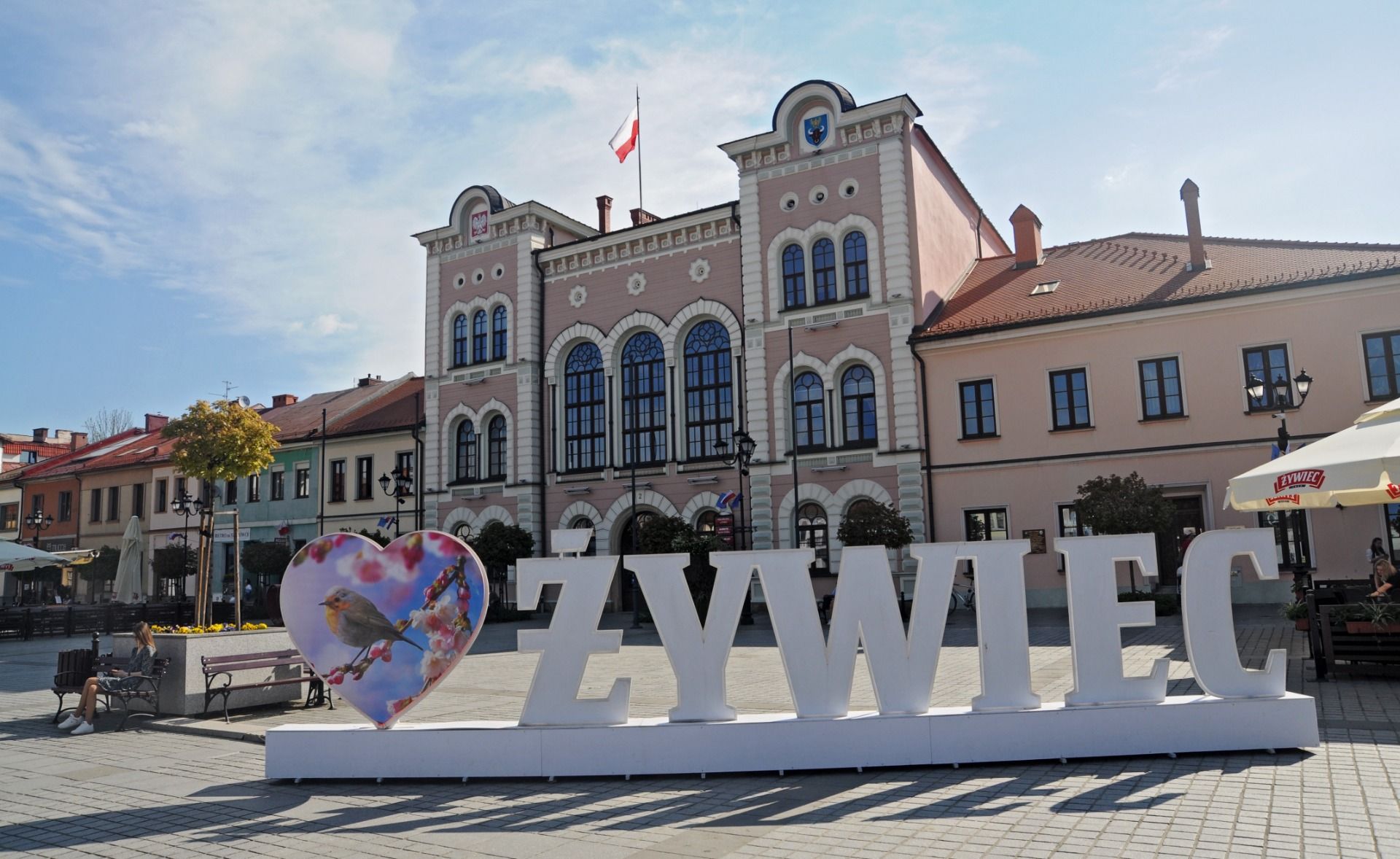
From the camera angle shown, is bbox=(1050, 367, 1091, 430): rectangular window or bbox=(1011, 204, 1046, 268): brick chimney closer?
bbox=(1050, 367, 1091, 430): rectangular window

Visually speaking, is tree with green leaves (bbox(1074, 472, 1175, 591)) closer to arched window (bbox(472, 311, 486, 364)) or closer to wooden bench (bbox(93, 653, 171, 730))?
wooden bench (bbox(93, 653, 171, 730))

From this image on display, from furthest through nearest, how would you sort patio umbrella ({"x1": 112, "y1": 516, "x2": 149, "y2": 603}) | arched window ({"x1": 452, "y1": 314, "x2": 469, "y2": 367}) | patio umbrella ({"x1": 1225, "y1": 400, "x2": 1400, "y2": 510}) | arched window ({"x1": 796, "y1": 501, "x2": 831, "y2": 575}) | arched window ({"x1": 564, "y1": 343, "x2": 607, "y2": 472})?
arched window ({"x1": 452, "y1": 314, "x2": 469, "y2": 367}) → arched window ({"x1": 564, "y1": 343, "x2": 607, "y2": 472}) → patio umbrella ({"x1": 112, "y1": 516, "x2": 149, "y2": 603}) → arched window ({"x1": 796, "y1": 501, "x2": 831, "y2": 575}) → patio umbrella ({"x1": 1225, "y1": 400, "x2": 1400, "y2": 510})

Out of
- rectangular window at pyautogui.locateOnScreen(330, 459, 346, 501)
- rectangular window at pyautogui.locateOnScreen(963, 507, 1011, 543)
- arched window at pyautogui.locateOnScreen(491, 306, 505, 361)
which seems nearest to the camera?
rectangular window at pyautogui.locateOnScreen(963, 507, 1011, 543)

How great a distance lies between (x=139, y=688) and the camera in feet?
40.6

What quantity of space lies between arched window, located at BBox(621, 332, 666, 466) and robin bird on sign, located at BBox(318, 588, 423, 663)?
78.3 feet

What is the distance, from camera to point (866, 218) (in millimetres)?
28750

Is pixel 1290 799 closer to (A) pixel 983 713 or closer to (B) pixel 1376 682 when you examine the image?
(A) pixel 983 713

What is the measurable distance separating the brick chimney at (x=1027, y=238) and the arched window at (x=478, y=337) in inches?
775

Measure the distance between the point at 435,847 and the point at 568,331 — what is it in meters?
29.5

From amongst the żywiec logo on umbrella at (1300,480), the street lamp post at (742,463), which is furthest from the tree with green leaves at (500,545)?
the żywiec logo on umbrella at (1300,480)

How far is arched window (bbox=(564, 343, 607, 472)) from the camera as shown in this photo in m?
34.3

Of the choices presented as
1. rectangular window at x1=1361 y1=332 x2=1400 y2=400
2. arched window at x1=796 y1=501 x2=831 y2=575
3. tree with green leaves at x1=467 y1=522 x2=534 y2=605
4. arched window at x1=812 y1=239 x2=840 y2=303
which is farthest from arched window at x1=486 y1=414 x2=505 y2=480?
rectangular window at x1=1361 y1=332 x2=1400 y2=400

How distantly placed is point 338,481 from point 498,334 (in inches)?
418

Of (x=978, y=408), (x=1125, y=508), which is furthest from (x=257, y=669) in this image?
(x=978, y=408)
